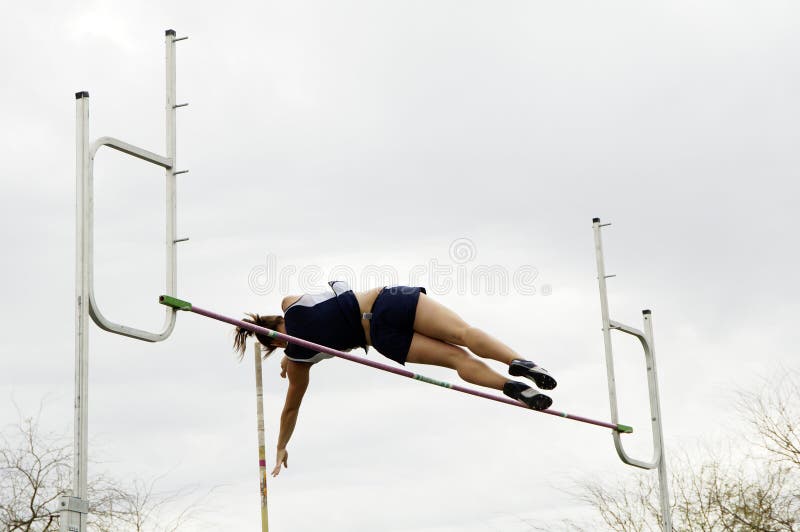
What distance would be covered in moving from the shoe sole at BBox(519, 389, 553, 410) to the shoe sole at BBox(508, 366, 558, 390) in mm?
45

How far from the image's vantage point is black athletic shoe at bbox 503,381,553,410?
5488mm

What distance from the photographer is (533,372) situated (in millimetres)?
5453

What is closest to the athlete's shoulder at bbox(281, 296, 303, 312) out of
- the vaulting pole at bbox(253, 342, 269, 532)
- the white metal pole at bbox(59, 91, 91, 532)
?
the white metal pole at bbox(59, 91, 91, 532)

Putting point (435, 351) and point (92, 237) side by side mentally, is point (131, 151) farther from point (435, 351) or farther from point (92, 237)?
point (435, 351)

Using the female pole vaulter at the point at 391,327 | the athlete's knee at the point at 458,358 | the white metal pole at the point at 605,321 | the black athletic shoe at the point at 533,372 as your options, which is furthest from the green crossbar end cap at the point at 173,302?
the white metal pole at the point at 605,321

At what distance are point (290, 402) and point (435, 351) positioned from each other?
0.94 meters

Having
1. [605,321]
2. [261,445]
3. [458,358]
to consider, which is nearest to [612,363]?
[605,321]

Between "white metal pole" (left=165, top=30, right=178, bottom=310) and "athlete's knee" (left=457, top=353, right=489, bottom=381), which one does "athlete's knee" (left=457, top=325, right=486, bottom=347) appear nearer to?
"athlete's knee" (left=457, top=353, right=489, bottom=381)

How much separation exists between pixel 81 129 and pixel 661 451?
4785 mm

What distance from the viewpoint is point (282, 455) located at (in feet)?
20.6

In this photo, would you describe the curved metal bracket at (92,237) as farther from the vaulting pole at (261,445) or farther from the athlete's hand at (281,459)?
the vaulting pole at (261,445)

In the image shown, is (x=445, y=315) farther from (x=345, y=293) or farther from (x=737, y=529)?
(x=737, y=529)

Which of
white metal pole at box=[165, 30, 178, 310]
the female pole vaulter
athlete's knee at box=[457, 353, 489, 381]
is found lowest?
athlete's knee at box=[457, 353, 489, 381]

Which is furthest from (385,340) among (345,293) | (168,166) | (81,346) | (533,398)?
(81,346)
